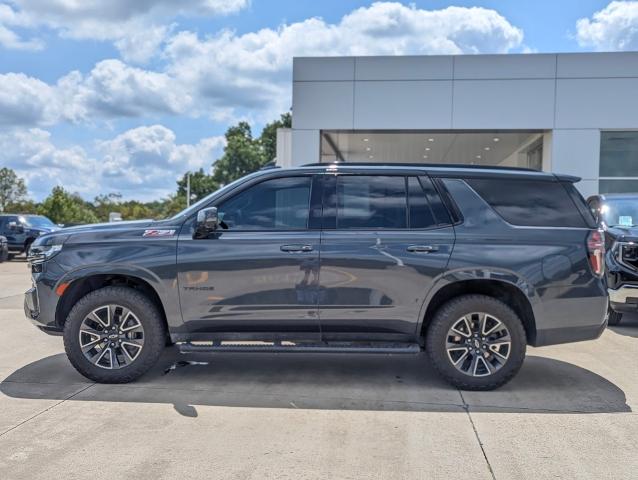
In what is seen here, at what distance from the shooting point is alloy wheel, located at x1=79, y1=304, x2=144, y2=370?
479cm

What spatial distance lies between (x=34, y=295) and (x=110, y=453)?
6.77 ft

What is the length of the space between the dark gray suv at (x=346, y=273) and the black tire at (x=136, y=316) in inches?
0.5

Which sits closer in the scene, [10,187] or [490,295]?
[490,295]

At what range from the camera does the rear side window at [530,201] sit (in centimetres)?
477

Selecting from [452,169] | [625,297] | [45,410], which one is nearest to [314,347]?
[452,169]

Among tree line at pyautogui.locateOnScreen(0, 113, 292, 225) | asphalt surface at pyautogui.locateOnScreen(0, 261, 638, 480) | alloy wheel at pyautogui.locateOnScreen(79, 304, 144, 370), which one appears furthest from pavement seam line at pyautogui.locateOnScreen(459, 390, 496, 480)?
tree line at pyautogui.locateOnScreen(0, 113, 292, 225)

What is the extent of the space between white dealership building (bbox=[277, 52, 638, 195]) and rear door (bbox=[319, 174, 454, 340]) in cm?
1115

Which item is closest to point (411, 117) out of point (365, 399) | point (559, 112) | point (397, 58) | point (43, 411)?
point (397, 58)

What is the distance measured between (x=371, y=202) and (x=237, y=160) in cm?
6763

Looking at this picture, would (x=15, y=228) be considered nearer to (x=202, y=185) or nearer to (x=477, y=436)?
(x=477, y=436)

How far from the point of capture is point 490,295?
192 inches

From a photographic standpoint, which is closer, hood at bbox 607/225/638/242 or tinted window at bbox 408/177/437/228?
tinted window at bbox 408/177/437/228

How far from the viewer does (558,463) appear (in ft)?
11.1

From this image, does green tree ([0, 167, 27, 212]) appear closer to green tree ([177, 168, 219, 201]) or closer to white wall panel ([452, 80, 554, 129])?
green tree ([177, 168, 219, 201])
